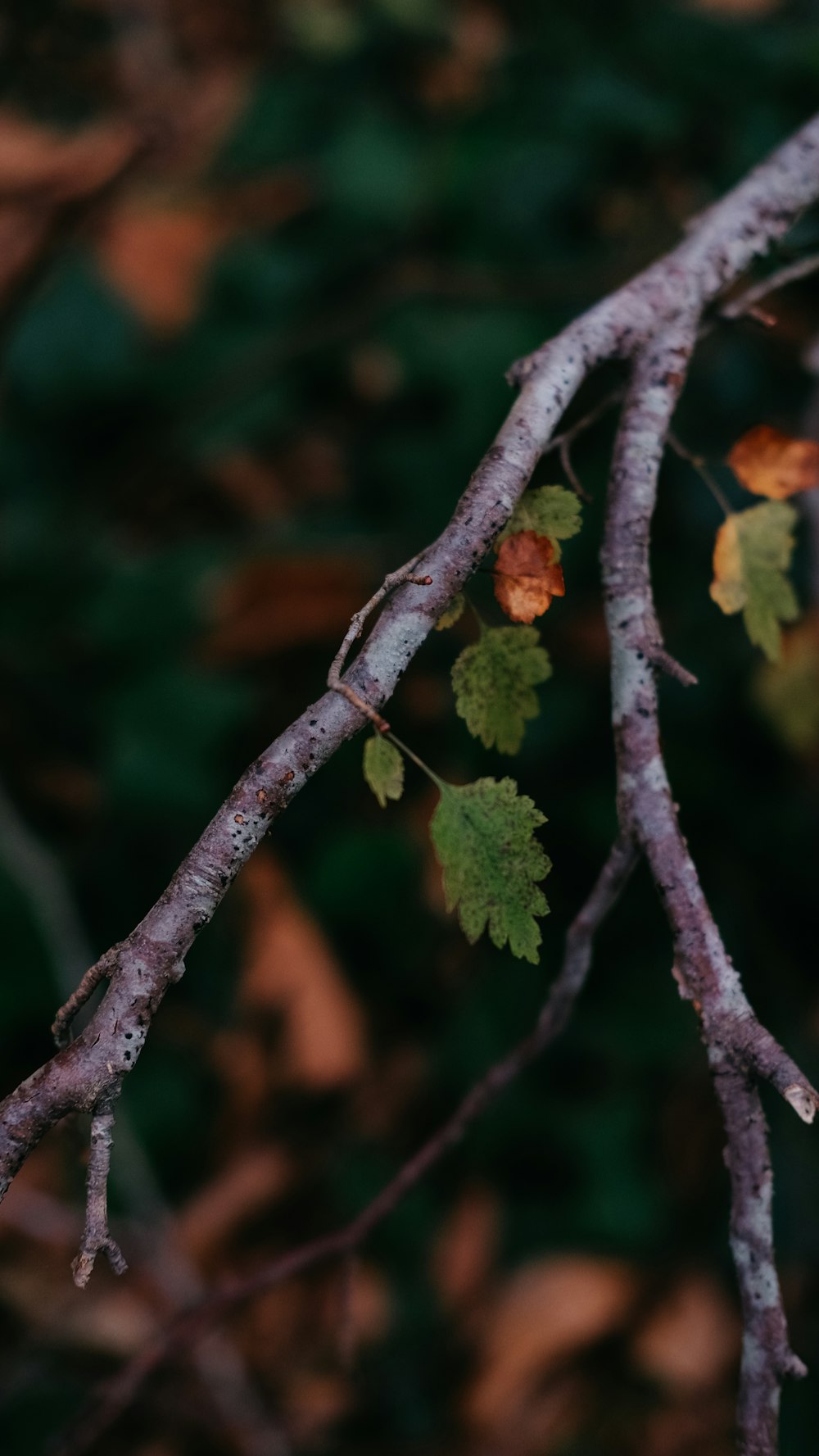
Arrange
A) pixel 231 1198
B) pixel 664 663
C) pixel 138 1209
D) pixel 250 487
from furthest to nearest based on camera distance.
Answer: pixel 250 487
pixel 231 1198
pixel 138 1209
pixel 664 663

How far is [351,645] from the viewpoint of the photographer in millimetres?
367

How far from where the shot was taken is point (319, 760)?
374 millimetres

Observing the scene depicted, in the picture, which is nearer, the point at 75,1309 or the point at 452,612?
the point at 452,612

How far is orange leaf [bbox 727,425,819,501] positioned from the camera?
52 cm

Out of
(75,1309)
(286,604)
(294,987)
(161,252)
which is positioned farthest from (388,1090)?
(161,252)

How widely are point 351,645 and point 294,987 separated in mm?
1037

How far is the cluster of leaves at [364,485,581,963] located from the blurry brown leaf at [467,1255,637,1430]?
42.0 inches

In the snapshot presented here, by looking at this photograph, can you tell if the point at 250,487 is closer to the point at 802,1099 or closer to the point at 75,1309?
the point at 75,1309

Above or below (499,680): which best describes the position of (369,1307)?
below

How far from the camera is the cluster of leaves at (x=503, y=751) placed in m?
0.38

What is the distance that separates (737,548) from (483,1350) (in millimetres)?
1151

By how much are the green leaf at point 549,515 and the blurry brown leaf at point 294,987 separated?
0.95 metres

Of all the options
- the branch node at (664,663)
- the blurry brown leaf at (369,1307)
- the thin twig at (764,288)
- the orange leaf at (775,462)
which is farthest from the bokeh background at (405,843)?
the branch node at (664,663)

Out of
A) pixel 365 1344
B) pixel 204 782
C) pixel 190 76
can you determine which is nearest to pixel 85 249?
pixel 190 76
